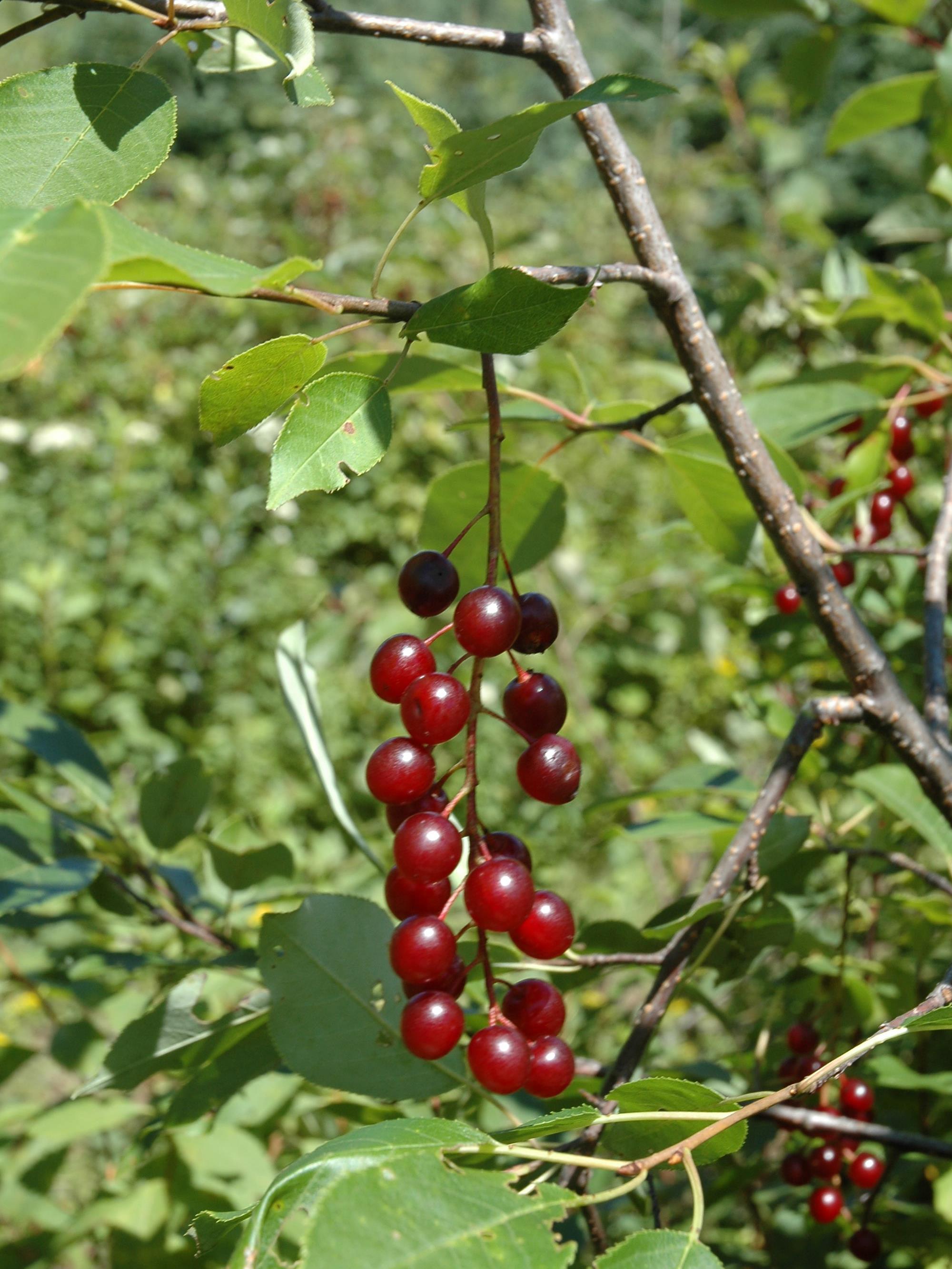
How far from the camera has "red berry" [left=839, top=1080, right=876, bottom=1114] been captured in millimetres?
973

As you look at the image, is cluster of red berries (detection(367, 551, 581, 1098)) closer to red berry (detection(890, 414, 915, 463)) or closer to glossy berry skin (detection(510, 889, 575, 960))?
glossy berry skin (detection(510, 889, 575, 960))

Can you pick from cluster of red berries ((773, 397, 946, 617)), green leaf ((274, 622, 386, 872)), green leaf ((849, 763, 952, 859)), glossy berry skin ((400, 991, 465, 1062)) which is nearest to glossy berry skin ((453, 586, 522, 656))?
glossy berry skin ((400, 991, 465, 1062))

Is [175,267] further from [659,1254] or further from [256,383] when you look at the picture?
[659,1254]

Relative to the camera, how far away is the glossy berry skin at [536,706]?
621 mm

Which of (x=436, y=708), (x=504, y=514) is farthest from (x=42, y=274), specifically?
(x=504, y=514)

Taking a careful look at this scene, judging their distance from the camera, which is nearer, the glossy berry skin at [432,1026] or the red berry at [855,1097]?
the glossy berry skin at [432,1026]

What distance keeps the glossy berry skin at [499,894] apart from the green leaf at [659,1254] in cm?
17

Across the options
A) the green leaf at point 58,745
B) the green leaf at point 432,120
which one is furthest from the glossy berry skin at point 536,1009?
the green leaf at point 58,745

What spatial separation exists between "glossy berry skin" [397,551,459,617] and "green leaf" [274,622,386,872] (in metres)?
0.27

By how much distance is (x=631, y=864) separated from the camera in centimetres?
345

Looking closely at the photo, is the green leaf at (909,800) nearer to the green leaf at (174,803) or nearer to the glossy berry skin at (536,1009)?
the glossy berry skin at (536,1009)

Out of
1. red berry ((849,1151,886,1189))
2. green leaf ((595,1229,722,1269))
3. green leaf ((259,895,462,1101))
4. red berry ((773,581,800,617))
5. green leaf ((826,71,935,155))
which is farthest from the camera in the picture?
green leaf ((826,71,935,155))

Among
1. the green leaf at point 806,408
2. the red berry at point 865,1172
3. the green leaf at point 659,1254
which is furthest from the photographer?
the green leaf at point 806,408

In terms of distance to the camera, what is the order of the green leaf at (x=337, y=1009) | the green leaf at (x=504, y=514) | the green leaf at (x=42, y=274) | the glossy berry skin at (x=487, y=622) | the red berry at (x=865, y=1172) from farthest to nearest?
the red berry at (x=865, y=1172) → the green leaf at (x=504, y=514) → the green leaf at (x=337, y=1009) → the glossy berry skin at (x=487, y=622) → the green leaf at (x=42, y=274)
